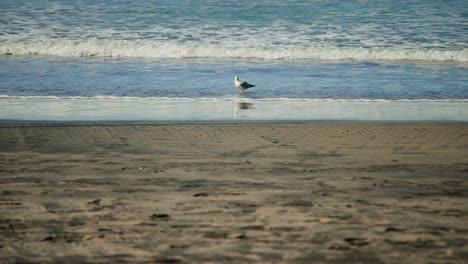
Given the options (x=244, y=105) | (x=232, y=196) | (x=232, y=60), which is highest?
(x=232, y=196)

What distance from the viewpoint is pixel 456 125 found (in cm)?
798

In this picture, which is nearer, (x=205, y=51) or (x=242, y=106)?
(x=242, y=106)

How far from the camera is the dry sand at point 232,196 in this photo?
3.60 metres

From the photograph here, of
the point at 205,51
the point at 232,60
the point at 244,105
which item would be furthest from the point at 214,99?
the point at 205,51

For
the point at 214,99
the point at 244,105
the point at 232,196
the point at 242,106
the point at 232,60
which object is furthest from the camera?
the point at 232,60

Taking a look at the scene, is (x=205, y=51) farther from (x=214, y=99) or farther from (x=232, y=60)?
(x=214, y=99)

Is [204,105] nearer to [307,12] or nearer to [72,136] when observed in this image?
[72,136]

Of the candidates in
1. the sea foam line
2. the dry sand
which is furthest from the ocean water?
the dry sand

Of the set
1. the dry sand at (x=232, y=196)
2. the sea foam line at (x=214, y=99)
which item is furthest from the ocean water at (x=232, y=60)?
the dry sand at (x=232, y=196)

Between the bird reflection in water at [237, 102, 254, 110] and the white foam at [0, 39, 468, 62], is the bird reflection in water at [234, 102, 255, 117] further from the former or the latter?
the white foam at [0, 39, 468, 62]

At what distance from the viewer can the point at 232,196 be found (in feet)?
15.1

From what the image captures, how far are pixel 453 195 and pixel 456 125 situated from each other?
11.2 feet

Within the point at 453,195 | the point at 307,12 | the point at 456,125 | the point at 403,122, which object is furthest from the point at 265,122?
the point at 307,12

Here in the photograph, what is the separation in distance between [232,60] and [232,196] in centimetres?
1156
